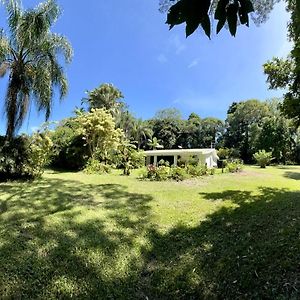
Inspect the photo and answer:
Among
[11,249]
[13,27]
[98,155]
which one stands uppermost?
[13,27]

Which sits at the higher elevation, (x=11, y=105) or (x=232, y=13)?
(x=11, y=105)

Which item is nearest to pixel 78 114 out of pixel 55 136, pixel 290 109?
pixel 55 136

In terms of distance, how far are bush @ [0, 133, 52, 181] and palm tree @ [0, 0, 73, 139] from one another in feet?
2.04

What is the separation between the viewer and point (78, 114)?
2406cm

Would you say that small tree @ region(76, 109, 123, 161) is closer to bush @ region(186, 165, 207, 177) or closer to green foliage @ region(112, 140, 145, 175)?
green foliage @ region(112, 140, 145, 175)

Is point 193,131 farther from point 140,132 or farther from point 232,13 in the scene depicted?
point 232,13

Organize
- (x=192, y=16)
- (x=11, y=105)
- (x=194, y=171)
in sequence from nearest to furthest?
1. (x=192, y=16)
2. (x=11, y=105)
3. (x=194, y=171)

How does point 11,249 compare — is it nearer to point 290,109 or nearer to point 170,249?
point 170,249

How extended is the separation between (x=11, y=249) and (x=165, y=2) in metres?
4.47

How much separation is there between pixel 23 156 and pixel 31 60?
4125mm

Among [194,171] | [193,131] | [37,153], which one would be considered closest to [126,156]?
[194,171]

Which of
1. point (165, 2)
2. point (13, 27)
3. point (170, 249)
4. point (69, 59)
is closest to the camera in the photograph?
point (165, 2)

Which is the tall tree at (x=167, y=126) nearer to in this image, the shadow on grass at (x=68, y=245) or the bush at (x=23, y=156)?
the bush at (x=23, y=156)

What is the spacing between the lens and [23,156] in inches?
505
